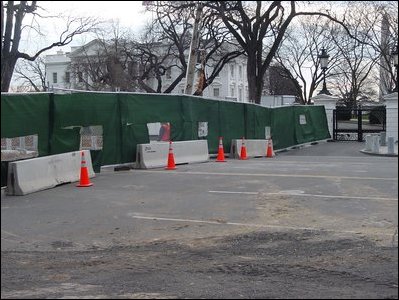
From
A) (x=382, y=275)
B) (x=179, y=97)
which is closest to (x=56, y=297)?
(x=382, y=275)

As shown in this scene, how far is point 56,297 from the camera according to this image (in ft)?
14.4

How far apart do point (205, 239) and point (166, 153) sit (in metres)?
8.39

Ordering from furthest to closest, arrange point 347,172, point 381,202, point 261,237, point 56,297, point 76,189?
point 347,172 → point 76,189 → point 381,202 → point 261,237 → point 56,297

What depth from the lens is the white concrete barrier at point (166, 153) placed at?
1446cm

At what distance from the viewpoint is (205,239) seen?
6863mm

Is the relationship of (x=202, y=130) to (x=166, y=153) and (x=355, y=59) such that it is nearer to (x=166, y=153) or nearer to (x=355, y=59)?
(x=166, y=153)

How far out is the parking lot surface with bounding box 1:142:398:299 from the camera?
4.82 m

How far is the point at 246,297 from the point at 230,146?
15.1 meters

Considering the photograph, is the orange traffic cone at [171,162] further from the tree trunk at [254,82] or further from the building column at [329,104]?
the tree trunk at [254,82]

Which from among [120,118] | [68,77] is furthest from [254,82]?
[68,77]

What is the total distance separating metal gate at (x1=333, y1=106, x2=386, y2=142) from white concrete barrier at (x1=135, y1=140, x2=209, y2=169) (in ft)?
56.5

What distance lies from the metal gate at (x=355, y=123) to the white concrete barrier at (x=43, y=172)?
22.8 meters

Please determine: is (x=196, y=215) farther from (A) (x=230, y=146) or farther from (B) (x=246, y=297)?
(A) (x=230, y=146)

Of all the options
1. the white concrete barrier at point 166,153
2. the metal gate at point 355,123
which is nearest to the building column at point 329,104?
the metal gate at point 355,123
